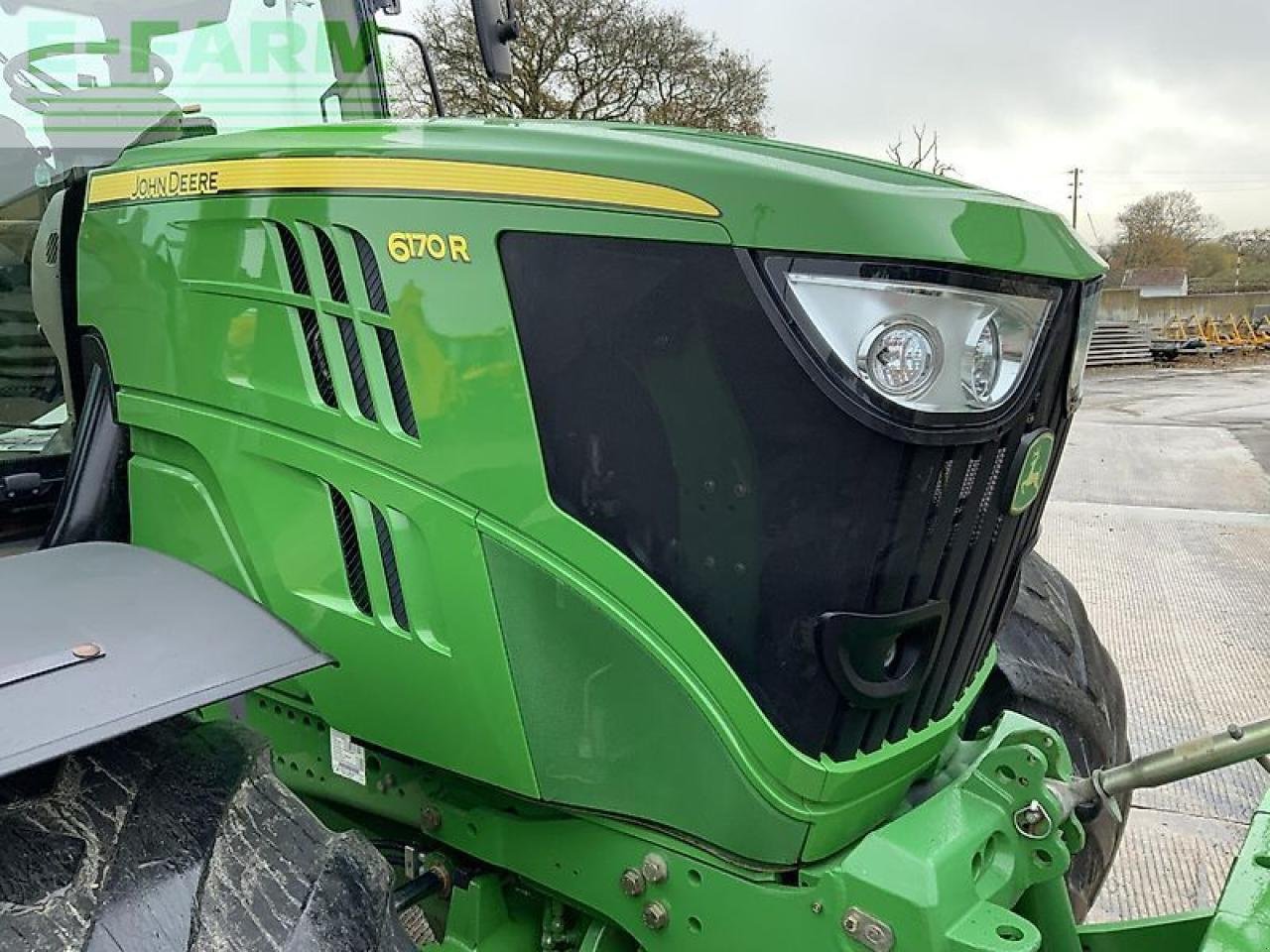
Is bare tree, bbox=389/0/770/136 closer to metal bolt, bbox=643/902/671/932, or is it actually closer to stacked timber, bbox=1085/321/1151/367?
stacked timber, bbox=1085/321/1151/367

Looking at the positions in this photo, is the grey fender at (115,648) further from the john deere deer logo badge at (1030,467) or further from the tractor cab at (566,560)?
the john deere deer logo badge at (1030,467)

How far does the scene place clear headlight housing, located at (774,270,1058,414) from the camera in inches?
49.7

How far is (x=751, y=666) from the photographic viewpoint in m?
1.40

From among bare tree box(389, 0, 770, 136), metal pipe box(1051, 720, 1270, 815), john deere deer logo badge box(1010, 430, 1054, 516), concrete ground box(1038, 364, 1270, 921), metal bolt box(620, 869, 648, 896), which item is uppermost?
bare tree box(389, 0, 770, 136)

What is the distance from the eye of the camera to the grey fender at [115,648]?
1.18 metres

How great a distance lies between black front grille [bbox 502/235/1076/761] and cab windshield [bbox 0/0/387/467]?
1105 millimetres

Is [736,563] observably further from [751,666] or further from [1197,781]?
[1197,781]

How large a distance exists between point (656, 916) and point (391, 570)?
1.95ft

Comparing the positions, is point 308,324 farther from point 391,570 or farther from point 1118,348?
point 1118,348

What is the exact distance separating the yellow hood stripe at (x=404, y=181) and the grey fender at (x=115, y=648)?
1.79ft

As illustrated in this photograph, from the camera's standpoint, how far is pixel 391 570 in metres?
1.56

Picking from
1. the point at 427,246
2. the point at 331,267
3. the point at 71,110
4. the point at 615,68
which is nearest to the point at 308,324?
the point at 331,267

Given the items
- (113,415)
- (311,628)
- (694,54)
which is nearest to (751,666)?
(311,628)

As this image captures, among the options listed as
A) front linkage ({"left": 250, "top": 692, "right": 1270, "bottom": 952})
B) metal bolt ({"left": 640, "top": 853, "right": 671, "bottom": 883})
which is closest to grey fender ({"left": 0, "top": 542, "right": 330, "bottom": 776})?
front linkage ({"left": 250, "top": 692, "right": 1270, "bottom": 952})
